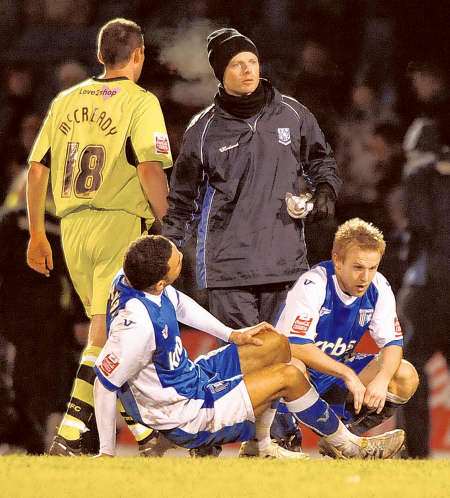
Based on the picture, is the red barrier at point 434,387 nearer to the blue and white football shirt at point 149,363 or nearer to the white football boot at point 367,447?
the white football boot at point 367,447

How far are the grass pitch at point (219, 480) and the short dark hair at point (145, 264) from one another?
1.94ft

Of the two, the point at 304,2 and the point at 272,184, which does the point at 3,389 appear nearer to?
Result: the point at 272,184

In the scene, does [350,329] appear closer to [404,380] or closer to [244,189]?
[404,380]

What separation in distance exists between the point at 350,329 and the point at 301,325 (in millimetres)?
217

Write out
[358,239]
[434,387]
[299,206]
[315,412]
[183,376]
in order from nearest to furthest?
1. [183,376]
2. [315,412]
3. [358,239]
4. [299,206]
5. [434,387]

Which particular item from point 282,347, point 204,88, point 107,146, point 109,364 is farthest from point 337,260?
point 204,88

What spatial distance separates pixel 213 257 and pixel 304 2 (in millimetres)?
1828

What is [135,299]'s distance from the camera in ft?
12.1

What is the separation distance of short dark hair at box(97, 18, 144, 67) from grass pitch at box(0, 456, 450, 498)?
172 cm

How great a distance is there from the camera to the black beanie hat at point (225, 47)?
435 centimetres

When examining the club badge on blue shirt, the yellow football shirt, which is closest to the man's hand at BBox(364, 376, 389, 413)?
the club badge on blue shirt

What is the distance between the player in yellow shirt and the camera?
4.37 metres

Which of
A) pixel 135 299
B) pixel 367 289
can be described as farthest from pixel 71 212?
pixel 367 289

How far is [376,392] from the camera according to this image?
3.90m
